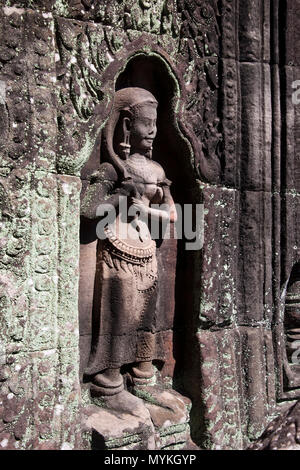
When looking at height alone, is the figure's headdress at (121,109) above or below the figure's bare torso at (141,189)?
above

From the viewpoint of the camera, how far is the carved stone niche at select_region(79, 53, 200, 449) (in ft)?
13.8

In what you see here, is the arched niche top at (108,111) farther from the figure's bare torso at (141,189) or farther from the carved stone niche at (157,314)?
the figure's bare torso at (141,189)

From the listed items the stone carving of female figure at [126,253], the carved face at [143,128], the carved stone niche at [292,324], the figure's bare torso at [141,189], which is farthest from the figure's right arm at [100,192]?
the carved stone niche at [292,324]

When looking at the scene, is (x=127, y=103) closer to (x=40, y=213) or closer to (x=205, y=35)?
(x=205, y=35)

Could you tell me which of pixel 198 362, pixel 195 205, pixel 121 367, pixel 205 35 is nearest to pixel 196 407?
pixel 198 362

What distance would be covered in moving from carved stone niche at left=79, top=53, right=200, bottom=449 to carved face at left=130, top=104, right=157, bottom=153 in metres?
0.18

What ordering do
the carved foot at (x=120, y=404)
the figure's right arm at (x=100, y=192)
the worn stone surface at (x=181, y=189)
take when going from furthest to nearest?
the carved foot at (x=120, y=404), the figure's right arm at (x=100, y=192), the worn stone surface at (x=181, y=189)

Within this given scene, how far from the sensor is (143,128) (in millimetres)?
4430

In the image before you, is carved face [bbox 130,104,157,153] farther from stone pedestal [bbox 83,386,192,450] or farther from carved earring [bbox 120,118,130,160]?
stone pedestal [bbox 83,386,192,450]

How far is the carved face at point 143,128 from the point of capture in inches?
173

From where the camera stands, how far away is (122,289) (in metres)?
4.34

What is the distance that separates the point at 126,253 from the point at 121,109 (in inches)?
39.8

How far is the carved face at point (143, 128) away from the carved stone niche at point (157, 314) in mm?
177

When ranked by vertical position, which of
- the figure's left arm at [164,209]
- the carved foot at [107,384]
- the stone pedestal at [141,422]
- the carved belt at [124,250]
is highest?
the figure's left arm at [164,209]
